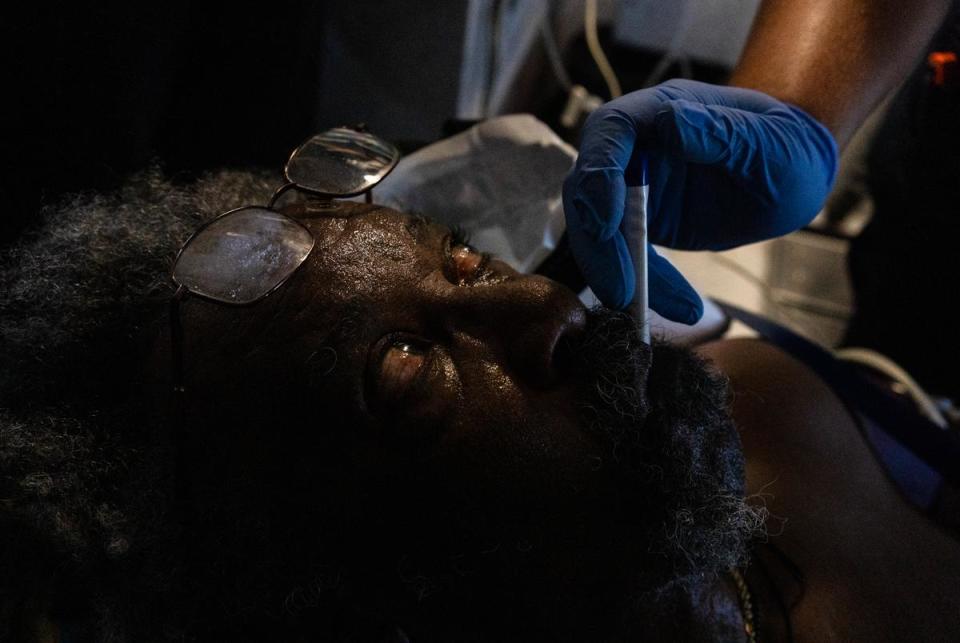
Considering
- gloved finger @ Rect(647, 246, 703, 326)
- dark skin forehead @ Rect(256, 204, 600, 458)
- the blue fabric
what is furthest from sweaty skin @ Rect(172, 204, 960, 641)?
the blue fabric

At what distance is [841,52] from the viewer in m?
1.38

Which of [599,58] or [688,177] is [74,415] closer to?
[688,177]

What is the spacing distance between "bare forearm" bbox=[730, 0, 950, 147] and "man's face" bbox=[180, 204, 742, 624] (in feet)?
2.63

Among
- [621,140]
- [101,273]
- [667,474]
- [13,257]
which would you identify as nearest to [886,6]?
[621,140]

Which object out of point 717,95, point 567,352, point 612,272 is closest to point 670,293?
point 612,272

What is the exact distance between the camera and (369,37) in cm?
208

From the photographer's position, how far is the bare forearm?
137cm

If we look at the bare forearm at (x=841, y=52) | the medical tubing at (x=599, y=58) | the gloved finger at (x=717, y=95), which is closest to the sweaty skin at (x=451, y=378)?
the gloved finger at (x=717, y=95)

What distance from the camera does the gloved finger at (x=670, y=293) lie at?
1.12 m

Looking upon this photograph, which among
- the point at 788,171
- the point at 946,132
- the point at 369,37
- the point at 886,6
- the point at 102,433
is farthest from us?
the point at 369,37

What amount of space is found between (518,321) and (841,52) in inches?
39.3

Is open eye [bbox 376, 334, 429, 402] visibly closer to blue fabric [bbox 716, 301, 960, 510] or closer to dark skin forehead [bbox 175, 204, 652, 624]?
dark skin forehead [bbox 175, 204, 652, 624]

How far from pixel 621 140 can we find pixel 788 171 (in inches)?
15.4

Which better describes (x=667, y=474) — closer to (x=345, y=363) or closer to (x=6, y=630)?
(x=345, y=363)
